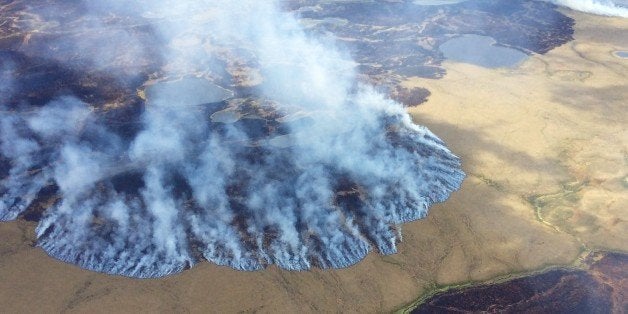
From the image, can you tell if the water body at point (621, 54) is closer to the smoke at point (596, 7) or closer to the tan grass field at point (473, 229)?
the tan grass field at point (473, 229)

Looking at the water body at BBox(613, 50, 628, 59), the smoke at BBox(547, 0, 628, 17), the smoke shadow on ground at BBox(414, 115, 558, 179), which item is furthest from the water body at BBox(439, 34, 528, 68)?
the smoke at BBox(547, 0, 628, 17)

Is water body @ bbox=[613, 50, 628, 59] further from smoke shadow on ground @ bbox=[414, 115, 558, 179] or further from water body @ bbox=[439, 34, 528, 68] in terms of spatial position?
smoke shadow on ground @ bbox=[414, 115, 558, 179]

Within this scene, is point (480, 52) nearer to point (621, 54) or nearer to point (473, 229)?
point (621, 54)

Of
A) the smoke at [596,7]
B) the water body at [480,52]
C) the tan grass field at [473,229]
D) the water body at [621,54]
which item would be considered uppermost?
the smoke at [596,7]

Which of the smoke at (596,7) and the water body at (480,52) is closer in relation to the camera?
the water body at (480,52)

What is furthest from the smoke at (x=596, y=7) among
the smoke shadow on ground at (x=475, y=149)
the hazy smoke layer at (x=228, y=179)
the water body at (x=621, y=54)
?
the hazy smoke layer at (x=228, y=179)

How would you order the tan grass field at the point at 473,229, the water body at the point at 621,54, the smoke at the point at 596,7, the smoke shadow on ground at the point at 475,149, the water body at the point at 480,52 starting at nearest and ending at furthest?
the tan grass field at the point at 473,229 < the smoke shadow on ground at the point at 475,149 < the water body at the point at 480,52 < the water body at the point at 621,54 < the smoke at the point at 596,7

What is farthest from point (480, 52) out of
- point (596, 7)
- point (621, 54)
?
point (596, 7)
